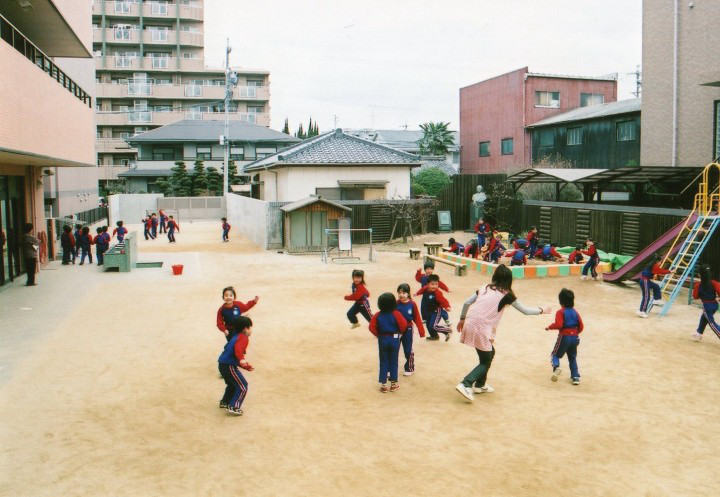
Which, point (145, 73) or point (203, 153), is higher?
point (145, 73)

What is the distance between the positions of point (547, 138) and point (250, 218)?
18266 mm

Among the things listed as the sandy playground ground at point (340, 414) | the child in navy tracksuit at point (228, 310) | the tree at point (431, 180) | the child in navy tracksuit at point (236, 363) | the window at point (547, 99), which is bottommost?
the sandy playground ground at point (340, 414)

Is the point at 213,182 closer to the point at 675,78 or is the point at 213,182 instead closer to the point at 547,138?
the point at 547,138

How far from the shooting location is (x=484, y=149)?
139ft

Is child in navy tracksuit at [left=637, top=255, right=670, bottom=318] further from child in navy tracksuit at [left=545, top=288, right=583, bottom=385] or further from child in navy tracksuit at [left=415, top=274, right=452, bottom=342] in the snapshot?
child in navy tracksuit at [left=545, top=288, right=583, bottom=385]

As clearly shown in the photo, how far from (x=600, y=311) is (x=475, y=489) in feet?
30.1

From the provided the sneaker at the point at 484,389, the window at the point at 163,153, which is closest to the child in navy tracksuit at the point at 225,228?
the sneaker at the point at 484,389

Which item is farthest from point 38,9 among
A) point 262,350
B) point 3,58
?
point 262,350

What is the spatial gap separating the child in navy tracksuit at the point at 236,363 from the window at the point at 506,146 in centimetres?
3460

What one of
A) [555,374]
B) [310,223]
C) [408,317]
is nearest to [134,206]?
[310,223]

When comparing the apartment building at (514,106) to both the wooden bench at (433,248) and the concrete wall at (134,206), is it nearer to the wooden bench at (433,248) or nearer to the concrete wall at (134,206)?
the wooden bench at (433,248)

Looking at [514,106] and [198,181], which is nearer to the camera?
[514,106]

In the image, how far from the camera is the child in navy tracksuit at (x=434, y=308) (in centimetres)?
1025

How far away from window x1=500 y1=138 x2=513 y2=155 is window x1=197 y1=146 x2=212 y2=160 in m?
24.5
